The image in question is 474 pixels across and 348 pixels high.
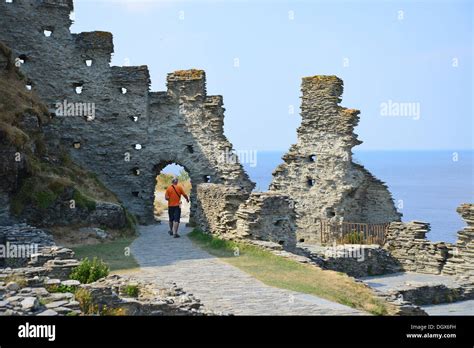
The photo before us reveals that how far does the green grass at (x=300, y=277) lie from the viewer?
15633 mm

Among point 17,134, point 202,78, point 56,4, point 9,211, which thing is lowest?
point 9,211

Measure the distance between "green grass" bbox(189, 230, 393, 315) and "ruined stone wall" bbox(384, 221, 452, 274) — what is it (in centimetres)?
751

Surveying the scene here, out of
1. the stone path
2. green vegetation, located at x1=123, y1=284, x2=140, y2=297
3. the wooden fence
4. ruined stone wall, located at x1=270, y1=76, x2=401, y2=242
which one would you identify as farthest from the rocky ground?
ruined stone wall, located at x1=270, y1=76, x2=401, y2=242

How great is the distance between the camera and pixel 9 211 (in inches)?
866

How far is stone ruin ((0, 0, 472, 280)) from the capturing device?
3012 centimetres

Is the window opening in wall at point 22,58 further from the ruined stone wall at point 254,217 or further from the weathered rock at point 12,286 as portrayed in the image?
the weathered rock at point 12,286

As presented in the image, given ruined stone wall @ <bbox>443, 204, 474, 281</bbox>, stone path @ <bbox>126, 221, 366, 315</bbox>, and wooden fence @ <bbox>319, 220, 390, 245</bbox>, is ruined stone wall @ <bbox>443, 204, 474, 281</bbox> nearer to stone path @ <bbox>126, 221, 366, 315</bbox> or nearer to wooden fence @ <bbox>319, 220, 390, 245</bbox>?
wooden fence @ <bbox>319, 220, 390, 245</bbox>

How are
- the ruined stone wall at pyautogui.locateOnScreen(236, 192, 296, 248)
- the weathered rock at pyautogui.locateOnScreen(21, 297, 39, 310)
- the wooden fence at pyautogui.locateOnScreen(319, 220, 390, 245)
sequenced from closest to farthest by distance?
1. the weathered rock at pyautogui.locateOnScreen(21, 297, 39, 310)
2. the ruined stone wall at pyautogui.locateOnScreen(236, 192, 296, 248)
3. the wooden fence at pyautogui.locateOnScreen(319, 220, 390, 245)

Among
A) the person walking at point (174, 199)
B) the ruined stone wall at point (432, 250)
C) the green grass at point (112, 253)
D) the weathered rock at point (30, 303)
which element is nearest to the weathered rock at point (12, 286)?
the weathered rock at point (30, 303)

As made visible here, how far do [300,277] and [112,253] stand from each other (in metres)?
5.90

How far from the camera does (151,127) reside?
30969 millimetres
